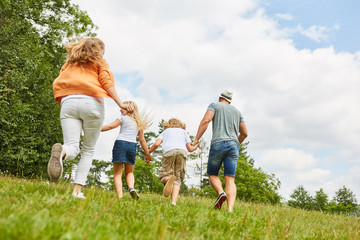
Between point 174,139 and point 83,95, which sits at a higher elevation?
point 174,139

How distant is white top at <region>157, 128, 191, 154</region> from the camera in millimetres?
6398

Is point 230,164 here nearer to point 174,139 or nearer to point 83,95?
point 174,139

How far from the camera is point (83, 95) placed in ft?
13.4

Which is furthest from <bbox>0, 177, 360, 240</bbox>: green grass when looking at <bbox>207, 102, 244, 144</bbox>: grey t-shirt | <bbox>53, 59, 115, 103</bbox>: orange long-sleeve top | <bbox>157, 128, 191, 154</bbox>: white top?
<bbox>157, 128, 191, 154</bbox>: white top

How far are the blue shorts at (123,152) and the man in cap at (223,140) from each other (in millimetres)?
1425

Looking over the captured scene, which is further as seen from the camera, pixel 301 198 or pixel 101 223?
pixel 301 198

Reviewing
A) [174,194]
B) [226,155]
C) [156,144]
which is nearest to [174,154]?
[156,144]

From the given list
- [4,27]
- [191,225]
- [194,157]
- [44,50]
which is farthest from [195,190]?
[191,225]

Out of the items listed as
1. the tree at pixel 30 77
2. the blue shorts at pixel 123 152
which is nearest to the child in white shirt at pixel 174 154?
the blue shorts at pixel 123 152

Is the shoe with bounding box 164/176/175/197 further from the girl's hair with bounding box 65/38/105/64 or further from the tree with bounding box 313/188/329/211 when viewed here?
the tree with bounding box 313/188/329/211

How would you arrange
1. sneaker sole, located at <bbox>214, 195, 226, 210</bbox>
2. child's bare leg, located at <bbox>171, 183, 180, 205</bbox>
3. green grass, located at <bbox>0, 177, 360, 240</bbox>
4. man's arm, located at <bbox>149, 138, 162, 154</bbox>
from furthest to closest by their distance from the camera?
man's arm, located at <bbox>149, 138, 162, 154</bbox> < child's bare leg, located at <bbox>171, 183, 180, 205</bbox> < sneaker sole, located at <bbox>214, 195, 226, 210</bbox> < green grass, located at <bbox>0, 177, 360, 240</bbox>

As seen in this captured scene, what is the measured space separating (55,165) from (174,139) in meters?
3.30

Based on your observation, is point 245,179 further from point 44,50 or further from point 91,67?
point 91,67

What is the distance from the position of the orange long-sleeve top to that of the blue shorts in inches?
76.7
